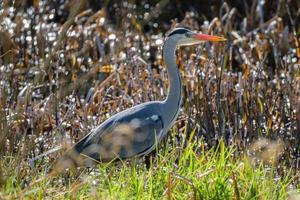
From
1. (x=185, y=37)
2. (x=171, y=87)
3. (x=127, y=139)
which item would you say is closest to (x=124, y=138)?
(x=127, y=139)

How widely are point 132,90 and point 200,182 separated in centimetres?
206

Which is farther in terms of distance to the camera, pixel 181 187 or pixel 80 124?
pixel 80 124

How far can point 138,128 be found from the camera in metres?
5.66

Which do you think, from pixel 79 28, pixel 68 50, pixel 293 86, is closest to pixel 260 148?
pixel 293 86

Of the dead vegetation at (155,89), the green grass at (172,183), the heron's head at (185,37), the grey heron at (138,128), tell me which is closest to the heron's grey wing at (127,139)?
the grey heron at (138,128)

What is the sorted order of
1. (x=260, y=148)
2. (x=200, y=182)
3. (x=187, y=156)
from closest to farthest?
1. (x=200, y=182)
2. (x=187, y=156)
3. (x=260, y=148)

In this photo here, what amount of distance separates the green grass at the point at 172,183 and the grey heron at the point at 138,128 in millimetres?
445

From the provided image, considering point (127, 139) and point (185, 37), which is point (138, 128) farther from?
point (185, 37)

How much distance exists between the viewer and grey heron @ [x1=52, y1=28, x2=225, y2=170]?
Result: 17.7ft

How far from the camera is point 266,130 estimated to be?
5879mm

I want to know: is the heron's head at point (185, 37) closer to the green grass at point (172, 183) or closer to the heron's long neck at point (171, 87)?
the heron's long neck at point (171, 87)

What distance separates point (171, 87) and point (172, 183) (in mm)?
1520

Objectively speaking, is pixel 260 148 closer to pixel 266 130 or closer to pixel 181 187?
pixel 266 130

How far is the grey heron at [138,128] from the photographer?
5398mm
